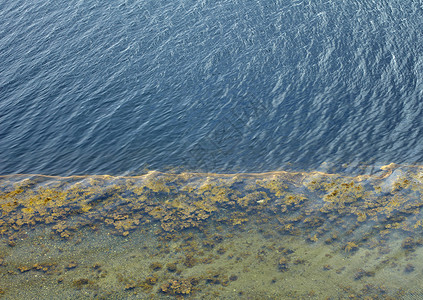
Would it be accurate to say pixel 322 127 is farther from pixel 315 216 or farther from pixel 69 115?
pixel 69 115

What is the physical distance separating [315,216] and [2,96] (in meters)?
29.4

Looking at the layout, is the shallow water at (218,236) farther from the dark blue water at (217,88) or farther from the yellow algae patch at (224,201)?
the dark blue water at (217,88)

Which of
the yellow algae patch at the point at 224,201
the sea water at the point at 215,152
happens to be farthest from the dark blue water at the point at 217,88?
the yellow algae patch at the point at 224,201

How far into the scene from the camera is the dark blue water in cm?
2592

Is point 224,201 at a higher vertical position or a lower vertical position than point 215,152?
lower

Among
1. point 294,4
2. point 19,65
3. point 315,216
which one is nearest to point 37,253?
point 315,216

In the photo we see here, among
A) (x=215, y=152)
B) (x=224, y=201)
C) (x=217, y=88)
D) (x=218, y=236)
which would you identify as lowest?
(x=218, y=236)

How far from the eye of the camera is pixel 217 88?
31.7 meters

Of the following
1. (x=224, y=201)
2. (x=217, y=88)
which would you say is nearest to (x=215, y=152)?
(x=224, y=201)

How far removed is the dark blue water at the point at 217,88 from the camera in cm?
2592

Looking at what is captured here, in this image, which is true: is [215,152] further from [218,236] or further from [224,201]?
[218,236]

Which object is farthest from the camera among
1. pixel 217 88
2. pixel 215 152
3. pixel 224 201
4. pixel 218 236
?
pixel 217 88

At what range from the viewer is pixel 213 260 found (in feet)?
61.5

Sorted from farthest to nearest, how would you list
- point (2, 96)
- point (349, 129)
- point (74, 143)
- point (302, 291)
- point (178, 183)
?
point (2, 96) < point (74, 143) < point (349, 129) < point (178, 183) < point (302, 291)
